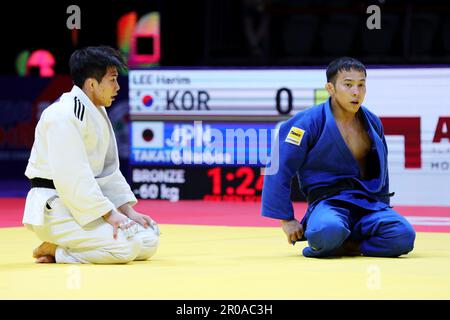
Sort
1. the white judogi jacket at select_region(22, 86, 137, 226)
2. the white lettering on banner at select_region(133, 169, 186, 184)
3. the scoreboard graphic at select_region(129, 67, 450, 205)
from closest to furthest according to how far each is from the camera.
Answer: the white judogi jacket at select_region(22, 86, 137, 226)
the scoreboard graphic at select_region(129, 67, 450, 205)
the white lettering on banner at select_region(133, 169, 186, 184)

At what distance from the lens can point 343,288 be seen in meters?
3.66

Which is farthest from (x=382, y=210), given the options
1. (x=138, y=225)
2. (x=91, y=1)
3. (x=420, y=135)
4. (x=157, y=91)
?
(x=91, y=1)

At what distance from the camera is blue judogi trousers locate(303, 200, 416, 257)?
4703mm

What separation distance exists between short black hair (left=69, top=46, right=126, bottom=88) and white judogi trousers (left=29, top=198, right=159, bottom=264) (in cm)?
59

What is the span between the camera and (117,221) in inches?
176

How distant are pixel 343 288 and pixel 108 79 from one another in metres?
1.63

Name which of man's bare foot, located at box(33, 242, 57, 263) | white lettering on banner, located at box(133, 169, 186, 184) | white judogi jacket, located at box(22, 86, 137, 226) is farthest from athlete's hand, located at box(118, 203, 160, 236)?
white lettering on banner, located at box(133, 169, 186, 184)

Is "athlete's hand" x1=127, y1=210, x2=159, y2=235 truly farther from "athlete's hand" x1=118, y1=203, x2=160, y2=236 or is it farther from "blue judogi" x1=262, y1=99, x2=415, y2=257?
"blue judogi" x1=262, y1=99, x2=415, y2=257

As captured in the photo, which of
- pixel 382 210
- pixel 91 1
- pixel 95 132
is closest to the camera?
pixel 95 132

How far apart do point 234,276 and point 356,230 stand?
1.06 meters

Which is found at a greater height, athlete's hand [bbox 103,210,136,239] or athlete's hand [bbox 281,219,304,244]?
athlete's hand [bbox 103,210,136,239]

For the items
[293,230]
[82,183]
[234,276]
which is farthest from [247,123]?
[234,276]

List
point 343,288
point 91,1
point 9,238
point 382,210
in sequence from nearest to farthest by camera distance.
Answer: point 343,288 → point 382,210 → point 9,238 → point 91,1

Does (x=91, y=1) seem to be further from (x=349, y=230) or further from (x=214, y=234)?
(x=349, y=230)
